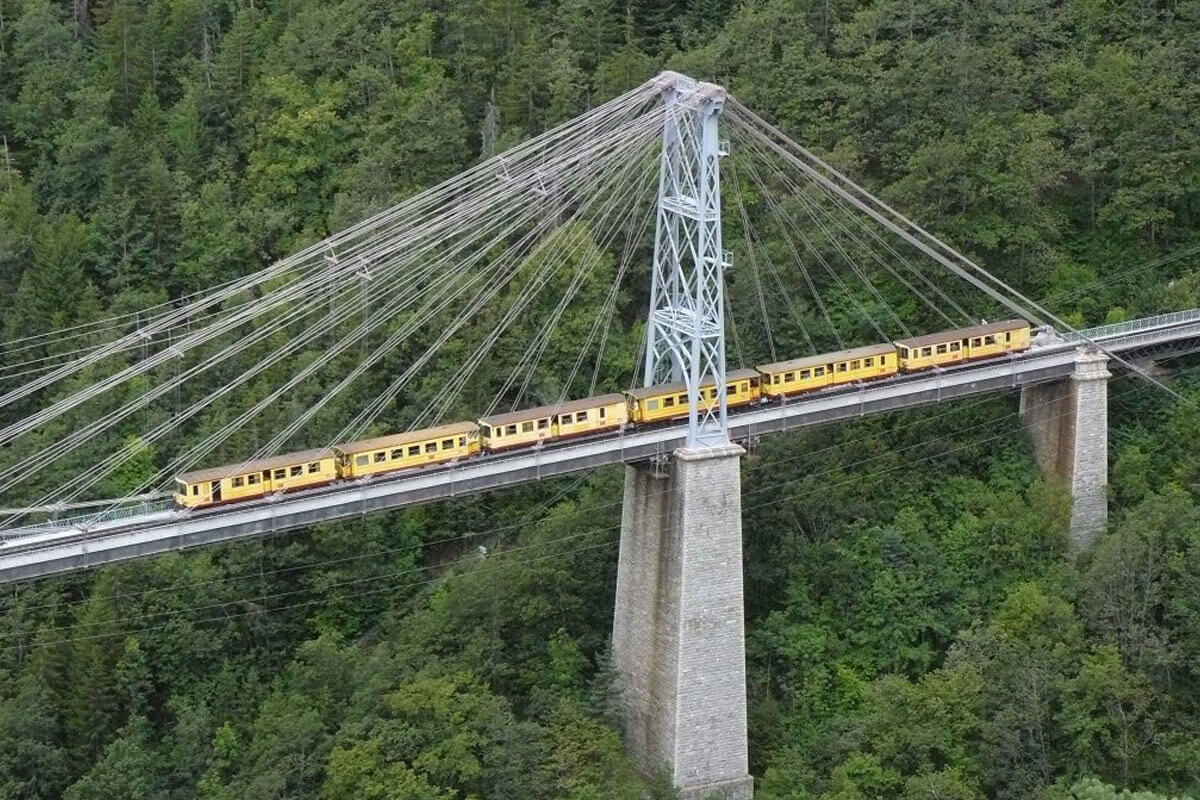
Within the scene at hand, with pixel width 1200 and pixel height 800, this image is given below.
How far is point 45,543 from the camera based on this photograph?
113 ft

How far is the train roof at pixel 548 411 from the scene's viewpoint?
38625 millimetres

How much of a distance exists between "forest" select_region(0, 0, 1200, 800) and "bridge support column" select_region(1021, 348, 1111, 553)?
1.85ft

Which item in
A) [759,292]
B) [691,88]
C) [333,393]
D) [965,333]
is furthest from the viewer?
[759,292]

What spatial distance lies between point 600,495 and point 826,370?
618cm

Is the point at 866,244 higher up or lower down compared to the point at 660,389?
higher up

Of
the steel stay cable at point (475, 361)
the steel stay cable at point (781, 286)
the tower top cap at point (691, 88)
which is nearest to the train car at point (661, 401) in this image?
the steel stay cable at point (475, 361)

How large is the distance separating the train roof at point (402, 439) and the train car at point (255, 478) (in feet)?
1.24

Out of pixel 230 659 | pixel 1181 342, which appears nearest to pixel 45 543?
pixel 230 659

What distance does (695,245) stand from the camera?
3981cm

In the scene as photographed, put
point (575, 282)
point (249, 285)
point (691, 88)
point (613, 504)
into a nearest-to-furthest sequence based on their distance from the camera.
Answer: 1. point (691, 88)
2. point (249, 285)
3. point (613, 504)
4. point (575, 282)

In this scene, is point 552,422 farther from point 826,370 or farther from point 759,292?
point 759,292

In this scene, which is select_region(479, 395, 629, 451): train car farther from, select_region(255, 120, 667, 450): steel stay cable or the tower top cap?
the tower top cap

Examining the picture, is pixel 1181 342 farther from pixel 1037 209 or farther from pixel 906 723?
pixel 906 723

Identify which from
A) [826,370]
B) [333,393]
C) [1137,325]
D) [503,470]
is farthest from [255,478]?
[1137,325]
